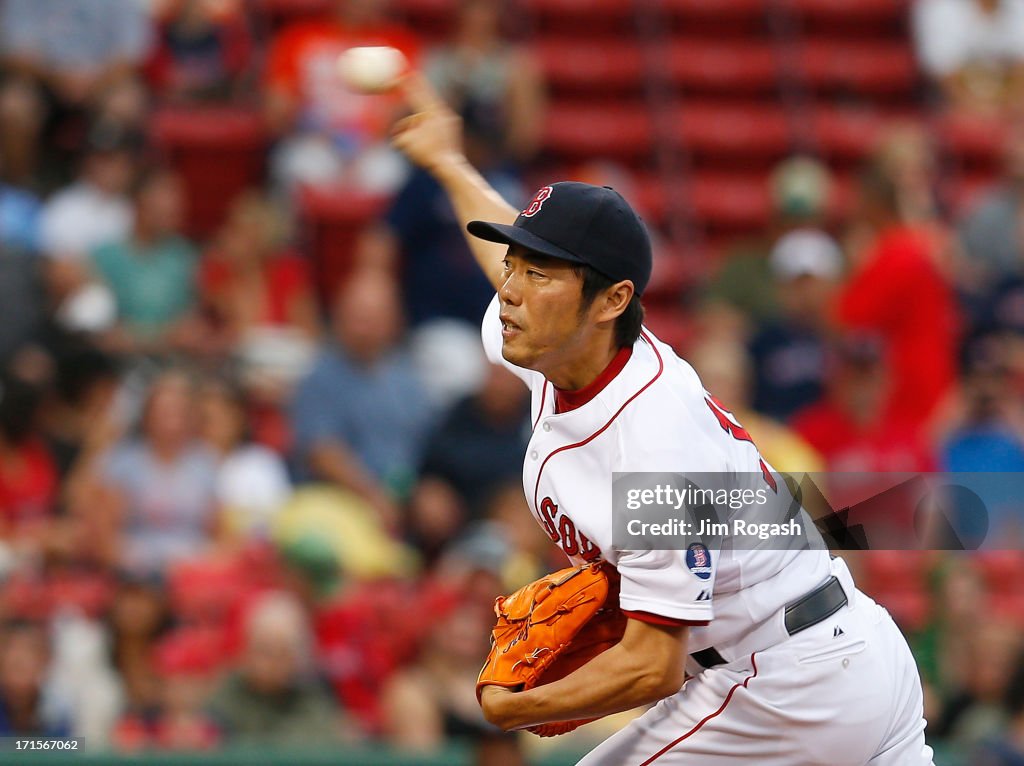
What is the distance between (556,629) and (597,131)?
21.0 ft

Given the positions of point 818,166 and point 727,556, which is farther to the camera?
point 818,166

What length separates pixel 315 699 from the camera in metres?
5.82

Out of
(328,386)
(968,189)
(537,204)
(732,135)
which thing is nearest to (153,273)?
(328,386)

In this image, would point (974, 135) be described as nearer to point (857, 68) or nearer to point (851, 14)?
point (857, 68)

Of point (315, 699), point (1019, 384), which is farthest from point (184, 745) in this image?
point (1019, 384)

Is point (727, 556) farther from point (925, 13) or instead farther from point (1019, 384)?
point (925, 13)

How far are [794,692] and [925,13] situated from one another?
290 inches

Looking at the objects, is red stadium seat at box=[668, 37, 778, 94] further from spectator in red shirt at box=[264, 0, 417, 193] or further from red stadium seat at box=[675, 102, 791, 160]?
spectator in red shirt at box=[264, 0, 417, 193]

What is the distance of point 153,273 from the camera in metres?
7.48

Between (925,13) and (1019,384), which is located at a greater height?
(925,13)

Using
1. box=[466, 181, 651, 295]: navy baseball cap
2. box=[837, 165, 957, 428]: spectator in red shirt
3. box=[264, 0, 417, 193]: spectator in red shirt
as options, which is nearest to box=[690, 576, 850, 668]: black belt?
box=[466, 181, 651, 295]: navy baseball cap

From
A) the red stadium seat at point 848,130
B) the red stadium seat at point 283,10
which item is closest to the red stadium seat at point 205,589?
the red stadium seat at point 283,10

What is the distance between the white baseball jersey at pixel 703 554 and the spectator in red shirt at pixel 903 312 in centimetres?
403

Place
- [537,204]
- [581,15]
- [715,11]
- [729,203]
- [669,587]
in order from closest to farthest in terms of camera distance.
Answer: [669,587] → [537,204] → [729,203] → [581,15] → [715,11]
